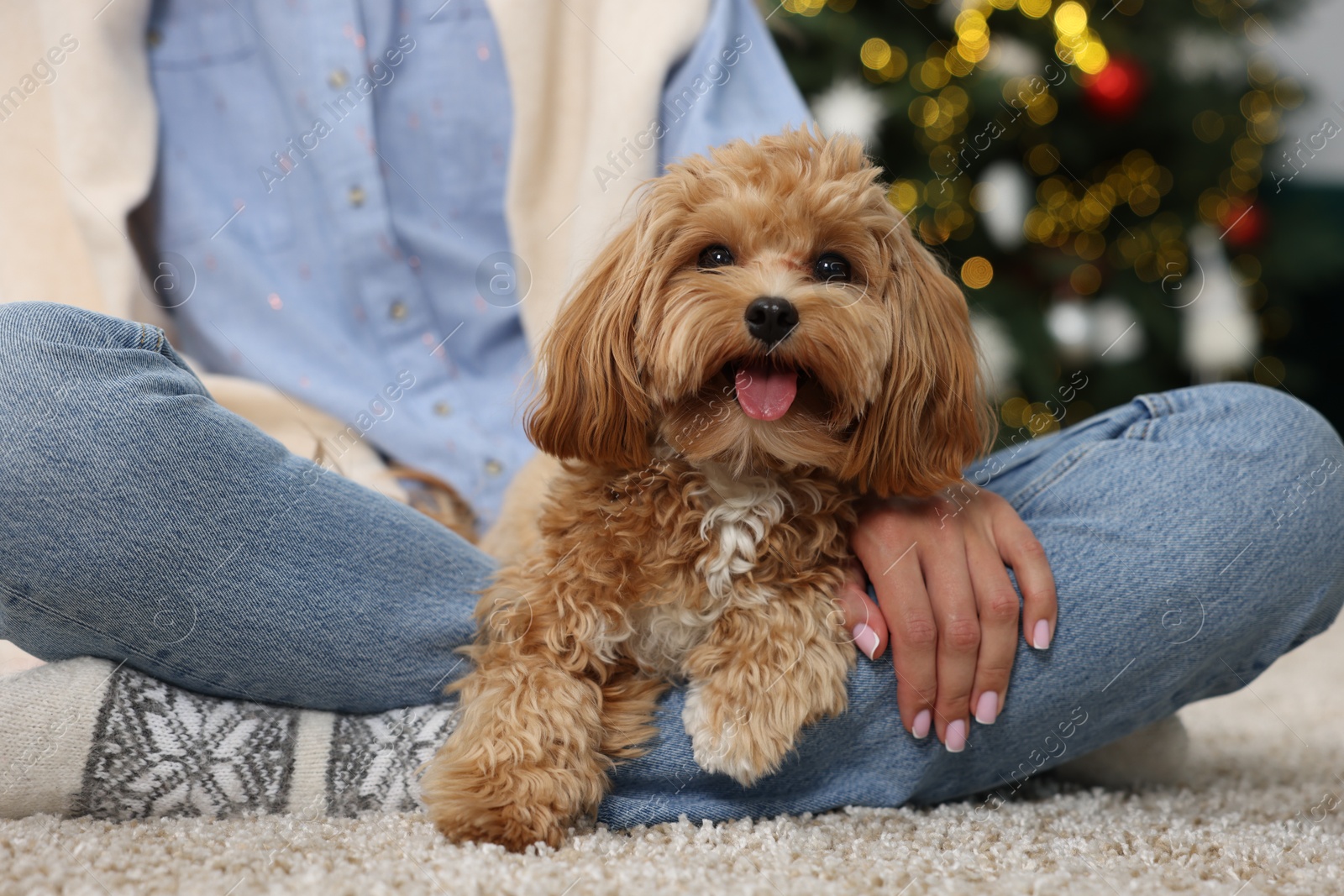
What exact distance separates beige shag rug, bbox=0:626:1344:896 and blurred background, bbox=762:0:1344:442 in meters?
1.90

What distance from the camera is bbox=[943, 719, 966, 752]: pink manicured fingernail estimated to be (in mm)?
1275

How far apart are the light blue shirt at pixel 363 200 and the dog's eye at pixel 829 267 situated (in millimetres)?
693

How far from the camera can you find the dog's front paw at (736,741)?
3.94 ft

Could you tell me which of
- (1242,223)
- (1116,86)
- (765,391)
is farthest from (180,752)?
(1242,223)

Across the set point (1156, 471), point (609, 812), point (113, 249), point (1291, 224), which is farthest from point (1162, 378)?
point (113, 249)

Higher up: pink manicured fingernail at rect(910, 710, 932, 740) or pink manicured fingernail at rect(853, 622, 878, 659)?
pink manicured fingernail at rect(853, 622, 878, 659)

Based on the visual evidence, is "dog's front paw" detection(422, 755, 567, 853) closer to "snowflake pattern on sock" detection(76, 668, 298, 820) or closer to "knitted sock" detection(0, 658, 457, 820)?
"knitted sock" detection(0, 658, 457, 820)

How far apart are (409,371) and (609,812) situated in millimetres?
1024

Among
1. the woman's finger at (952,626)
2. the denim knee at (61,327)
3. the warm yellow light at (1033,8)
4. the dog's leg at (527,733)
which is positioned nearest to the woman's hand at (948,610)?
the woman's finger at (952,626)

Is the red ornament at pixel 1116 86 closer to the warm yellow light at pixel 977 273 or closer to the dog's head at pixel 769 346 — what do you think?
the warm yellow light at pixel 977 273

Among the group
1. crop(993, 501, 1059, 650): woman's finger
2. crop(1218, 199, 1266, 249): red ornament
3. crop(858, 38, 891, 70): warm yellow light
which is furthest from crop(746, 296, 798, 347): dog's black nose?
crop(1218, 199, 1266, 249): red ornament

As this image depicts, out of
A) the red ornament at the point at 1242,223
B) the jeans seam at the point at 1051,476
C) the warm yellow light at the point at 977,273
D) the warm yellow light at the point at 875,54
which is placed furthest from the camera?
the red ornament at the point at 1242,223

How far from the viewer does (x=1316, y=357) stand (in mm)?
4414

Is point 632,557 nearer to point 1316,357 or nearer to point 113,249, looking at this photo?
point 113,249
